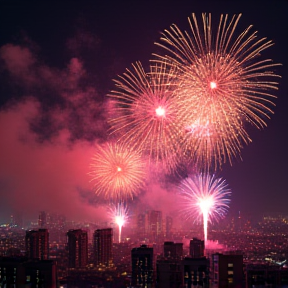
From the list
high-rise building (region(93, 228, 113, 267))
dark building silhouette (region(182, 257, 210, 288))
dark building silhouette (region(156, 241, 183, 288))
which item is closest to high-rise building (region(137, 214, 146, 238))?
high-rise building (region(93, 228, 113, 267))

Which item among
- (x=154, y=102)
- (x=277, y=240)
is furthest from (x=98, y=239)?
(x=154, y=102)

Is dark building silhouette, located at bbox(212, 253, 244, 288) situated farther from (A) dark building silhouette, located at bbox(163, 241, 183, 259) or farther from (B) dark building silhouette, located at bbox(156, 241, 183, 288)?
(A) dark building silhouette, located at bbox(163, 241, 183, 259)

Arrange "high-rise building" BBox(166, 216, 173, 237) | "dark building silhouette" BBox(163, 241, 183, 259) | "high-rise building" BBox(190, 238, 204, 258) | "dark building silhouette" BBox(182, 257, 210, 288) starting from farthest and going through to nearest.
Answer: "high-rise building" BBox(166, 216, 173, 237)
"high-rise building" BBox(190, 238, 204, 258)
"dark building silhouette" BBox(163, 241, 183, 259)
"dark building silhouette" BBox(182, 257, 210, 288)

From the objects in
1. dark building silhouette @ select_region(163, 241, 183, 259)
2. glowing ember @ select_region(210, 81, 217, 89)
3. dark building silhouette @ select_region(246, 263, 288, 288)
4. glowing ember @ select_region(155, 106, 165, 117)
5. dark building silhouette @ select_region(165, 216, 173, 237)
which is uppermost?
glowing ember @ select_region(210, 81, 217, 89)

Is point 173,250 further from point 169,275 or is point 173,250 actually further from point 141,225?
point 141,225

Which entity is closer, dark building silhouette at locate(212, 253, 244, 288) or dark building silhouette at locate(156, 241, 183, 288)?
dark building silhouette at locate(212, 253, 244, 288)

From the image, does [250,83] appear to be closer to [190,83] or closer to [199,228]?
[190,83]

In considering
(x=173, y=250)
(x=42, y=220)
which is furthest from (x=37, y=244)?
(x=42, y=220)
